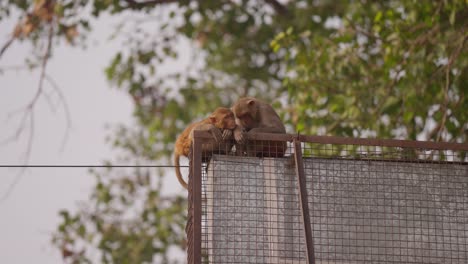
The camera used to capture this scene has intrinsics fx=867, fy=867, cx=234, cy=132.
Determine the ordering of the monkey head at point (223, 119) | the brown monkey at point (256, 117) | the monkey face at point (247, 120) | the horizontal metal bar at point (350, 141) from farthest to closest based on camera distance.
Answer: the monkey face at point (247, 120) → the brown monkey at point (256, 117) → the monkey head at point (223, 119) → the horizontal metal bar at point (350, 141)

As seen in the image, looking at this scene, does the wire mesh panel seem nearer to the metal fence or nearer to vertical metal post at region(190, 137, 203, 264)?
the metal fence

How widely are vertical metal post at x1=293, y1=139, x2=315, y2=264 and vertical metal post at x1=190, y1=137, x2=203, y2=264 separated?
555 millimetres

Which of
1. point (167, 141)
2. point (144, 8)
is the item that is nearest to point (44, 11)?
point (144, 8)

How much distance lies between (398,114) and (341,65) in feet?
2.73

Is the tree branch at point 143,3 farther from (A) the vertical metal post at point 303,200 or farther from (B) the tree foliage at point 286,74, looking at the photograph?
(A) the vertical metal post at point 303,200

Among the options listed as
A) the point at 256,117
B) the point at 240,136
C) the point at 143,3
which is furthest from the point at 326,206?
the point at 143,3

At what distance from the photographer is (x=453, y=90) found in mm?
8648

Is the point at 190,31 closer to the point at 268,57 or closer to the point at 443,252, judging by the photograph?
the point at 268,57

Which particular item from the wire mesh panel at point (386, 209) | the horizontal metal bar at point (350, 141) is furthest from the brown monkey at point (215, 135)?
the wire mesh panel at point (386, 209)

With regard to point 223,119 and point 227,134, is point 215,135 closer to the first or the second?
point 227,134

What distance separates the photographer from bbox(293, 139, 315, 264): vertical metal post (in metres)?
4.69

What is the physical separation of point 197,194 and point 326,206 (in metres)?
0.82

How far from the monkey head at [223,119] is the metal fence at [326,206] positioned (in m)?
0.50

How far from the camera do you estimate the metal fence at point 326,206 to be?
4.81m
